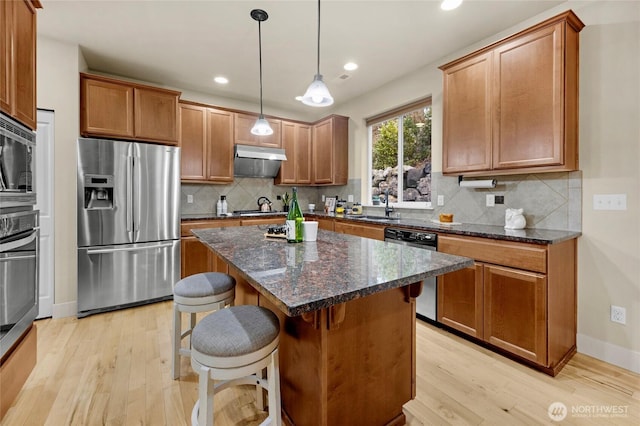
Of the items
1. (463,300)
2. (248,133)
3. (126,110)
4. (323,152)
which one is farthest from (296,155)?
(463,300)

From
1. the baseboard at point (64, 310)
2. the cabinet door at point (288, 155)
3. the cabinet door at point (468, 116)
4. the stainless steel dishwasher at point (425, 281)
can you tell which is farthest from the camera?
the cabinet door at point (288, 155)

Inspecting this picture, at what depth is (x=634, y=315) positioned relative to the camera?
79.4 inches

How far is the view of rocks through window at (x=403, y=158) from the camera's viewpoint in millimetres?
3604

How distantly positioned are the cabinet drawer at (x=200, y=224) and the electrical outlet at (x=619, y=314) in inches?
147

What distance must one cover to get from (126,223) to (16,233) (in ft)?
5.08

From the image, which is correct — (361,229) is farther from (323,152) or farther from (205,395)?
(205,395)

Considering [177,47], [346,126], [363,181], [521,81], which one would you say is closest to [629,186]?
[521,81]

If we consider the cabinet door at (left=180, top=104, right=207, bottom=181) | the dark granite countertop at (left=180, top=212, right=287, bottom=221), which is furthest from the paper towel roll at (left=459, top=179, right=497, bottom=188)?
the cabinet door at (left=180, top=104, right=207, bottom=181)

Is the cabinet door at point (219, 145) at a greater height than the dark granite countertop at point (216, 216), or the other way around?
the cabinet door at point (219, 145)

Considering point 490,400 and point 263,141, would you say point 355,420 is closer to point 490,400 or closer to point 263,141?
point 490,400

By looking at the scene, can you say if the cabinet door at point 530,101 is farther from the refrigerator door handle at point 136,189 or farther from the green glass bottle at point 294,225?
the refrigerator door handle at point 136,189

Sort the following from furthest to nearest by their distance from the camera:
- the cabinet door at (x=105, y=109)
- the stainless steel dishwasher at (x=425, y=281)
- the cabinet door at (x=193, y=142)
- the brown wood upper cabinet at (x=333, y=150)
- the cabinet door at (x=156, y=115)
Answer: the brown wood upper cabinet at (x=333, y=150) < the cabinet door at (x=193, y=142) < the cabinet door at (x=156, y=115) < the cabinet door at (x=105, y=109) < the stainless steel dishwasher at (x=425, y=281)

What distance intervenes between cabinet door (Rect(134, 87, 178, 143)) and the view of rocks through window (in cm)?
271
